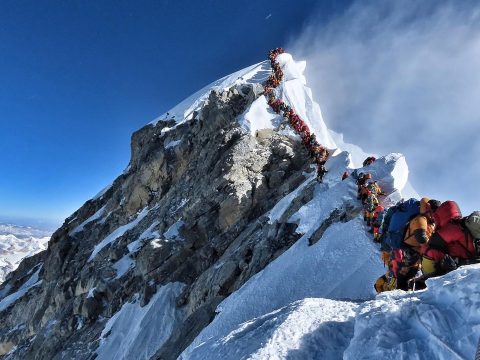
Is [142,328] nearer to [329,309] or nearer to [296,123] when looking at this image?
[329,309]

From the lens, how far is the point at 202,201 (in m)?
31.6

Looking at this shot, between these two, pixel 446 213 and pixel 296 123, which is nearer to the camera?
pixel 446 213

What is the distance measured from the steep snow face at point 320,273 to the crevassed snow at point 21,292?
52673 millimetres

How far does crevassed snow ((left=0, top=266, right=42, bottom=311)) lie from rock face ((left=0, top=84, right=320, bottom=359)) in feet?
8.08

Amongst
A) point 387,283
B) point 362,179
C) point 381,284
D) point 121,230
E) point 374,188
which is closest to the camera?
point 387,283

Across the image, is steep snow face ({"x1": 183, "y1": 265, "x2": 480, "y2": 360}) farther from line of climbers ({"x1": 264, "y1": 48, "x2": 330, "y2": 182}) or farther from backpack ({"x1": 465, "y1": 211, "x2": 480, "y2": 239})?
line of climbers ({"x1": 264, "y1": 48, "x2": 330, "y2": 182})

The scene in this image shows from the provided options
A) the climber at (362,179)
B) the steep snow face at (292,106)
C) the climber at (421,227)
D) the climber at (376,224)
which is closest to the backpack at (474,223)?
the climber at (421,227)

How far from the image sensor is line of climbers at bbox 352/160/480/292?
269 inches

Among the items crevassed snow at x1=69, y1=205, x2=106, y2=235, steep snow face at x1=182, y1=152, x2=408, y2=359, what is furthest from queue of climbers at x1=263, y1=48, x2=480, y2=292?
crevassed snow at x1=69, y1=205, x2=106, y2=235

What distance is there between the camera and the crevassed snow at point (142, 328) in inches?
938

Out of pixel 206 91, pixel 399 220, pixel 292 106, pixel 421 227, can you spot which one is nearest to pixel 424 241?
pixel 421 227

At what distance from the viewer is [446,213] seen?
22.8 feet

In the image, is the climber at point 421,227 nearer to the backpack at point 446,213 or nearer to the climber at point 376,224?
the backpack at point 446,213

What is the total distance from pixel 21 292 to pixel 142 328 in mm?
43337
